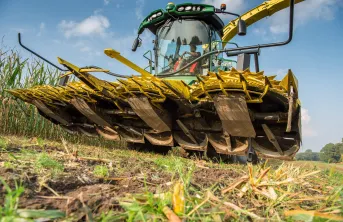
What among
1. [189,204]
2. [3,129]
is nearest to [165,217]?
[189,204]

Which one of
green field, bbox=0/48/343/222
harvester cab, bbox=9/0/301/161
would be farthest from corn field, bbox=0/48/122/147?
green field, bbox=0/48/343/222

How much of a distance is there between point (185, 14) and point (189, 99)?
1.94 meters

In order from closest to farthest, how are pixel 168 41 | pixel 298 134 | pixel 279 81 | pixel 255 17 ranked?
pixel 279 81
pixel 298 134
pixel 168 41
pixel 255 17

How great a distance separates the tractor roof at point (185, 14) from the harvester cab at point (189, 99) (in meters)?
0.02

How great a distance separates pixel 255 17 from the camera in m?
6.68

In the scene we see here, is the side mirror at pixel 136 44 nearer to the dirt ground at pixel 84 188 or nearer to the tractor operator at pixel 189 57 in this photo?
the tractor operator at pixel 189 57

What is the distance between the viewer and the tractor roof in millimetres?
4746

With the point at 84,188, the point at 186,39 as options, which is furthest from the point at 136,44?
the point at 84,188

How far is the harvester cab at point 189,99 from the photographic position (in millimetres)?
3115

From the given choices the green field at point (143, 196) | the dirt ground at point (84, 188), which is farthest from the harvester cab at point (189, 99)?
the dirt ground at point (84, 188)

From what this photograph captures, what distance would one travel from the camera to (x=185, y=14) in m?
4.83

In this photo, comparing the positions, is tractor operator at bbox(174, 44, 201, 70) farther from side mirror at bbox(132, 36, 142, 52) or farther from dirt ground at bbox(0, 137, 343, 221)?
dirt ground at bbox(0, 137, 343, 221)

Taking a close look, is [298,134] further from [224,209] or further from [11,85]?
[11,85]

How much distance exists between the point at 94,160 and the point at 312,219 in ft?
4.94
